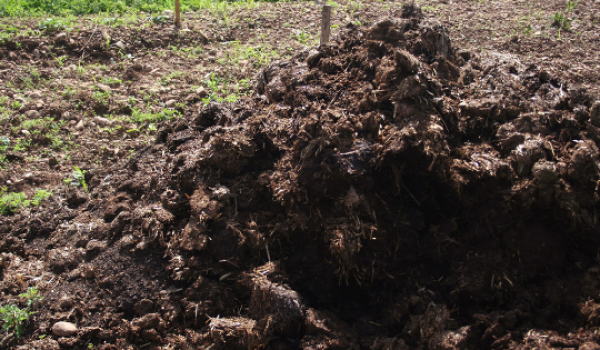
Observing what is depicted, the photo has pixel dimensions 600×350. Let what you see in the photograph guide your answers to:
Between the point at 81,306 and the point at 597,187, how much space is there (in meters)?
3.33

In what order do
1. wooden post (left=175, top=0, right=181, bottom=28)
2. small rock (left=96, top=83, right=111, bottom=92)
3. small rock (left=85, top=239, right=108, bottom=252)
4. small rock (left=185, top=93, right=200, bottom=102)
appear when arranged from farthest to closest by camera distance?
wooden post (left=175, top=0, right=181, bottom=28) → small rock (left=96, top=83, right=111, bottom=92) → small rock (left=185, top=93, right=200, bottom=102) → small rock (left=85, top=239, right=108, bottom=252)

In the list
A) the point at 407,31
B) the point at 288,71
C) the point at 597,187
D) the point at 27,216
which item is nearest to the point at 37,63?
the point at 27,216

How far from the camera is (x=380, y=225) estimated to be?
2.67m

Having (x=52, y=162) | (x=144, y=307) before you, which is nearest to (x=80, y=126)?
(x=52, y=162)

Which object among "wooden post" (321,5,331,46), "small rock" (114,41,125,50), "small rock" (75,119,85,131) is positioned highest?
"wooden post" (321,5,331,46)

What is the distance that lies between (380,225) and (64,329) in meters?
2.13

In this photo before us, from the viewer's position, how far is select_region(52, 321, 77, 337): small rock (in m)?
2.62

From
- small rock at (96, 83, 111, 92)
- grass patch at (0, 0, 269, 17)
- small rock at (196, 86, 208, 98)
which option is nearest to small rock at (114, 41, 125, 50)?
small rock at (96, 83, 111, 92)

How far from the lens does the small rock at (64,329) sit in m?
2.62

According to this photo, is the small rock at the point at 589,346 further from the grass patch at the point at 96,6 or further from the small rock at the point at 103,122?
the grass patch at the point at 96,6

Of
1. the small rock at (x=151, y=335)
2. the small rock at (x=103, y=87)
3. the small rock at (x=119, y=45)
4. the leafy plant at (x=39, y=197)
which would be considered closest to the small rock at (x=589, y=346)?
the small rock at (x=151, y=335)

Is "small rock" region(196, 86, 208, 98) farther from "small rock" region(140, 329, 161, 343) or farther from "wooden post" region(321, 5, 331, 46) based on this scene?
"small rock" region(140, 329, 161, 343)

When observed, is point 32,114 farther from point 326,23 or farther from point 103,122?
point 326,23

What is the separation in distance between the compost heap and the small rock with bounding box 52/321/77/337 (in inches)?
8.2
